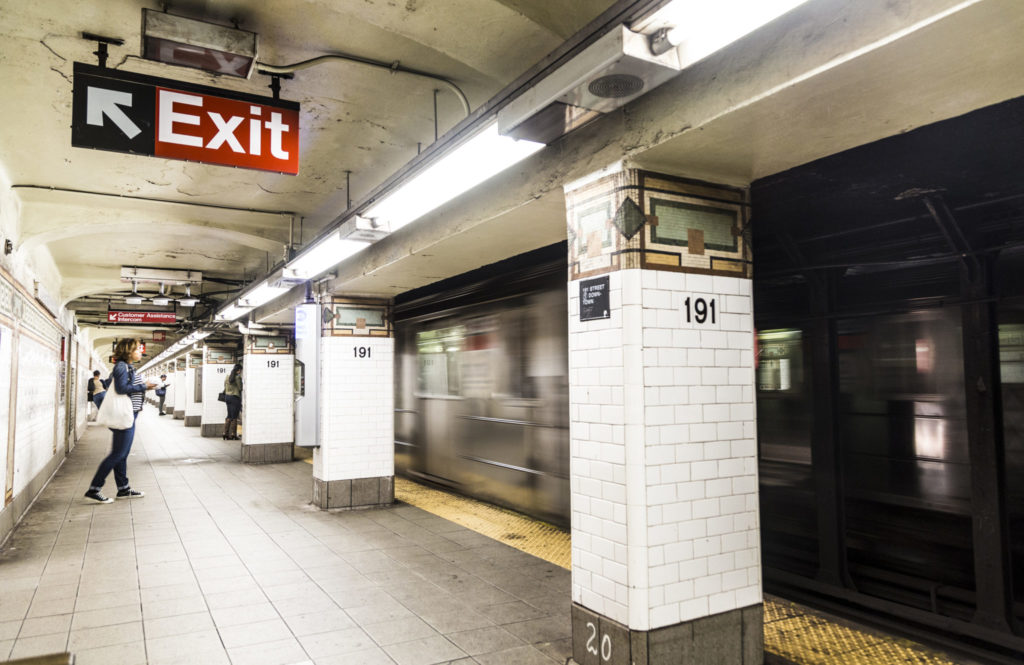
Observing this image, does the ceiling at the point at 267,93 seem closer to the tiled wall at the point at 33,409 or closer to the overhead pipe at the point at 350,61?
the overhead pipe at the point at 350,61

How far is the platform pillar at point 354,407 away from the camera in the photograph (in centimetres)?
748

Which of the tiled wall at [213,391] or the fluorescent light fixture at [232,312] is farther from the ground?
the fluorescent light fixture at [232,312]

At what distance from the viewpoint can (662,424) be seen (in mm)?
3131

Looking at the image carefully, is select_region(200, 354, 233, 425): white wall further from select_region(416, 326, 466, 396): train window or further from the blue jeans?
select_region(416, 326, 466, 396): train window

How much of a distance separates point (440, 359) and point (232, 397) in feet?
29.5

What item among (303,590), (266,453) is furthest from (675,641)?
(266,453)

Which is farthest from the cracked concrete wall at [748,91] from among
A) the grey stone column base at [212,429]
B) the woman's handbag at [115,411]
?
the grey stone column base at [212,429]

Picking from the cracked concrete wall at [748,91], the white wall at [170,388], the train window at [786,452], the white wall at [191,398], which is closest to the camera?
the cracked concrete wall at [748,91]

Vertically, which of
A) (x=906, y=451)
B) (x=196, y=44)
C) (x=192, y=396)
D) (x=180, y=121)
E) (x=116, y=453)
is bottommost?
(x=116, y=453)

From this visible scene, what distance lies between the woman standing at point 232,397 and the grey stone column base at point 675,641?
13.5 metres

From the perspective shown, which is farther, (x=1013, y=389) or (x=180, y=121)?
(x=1013, y=389)

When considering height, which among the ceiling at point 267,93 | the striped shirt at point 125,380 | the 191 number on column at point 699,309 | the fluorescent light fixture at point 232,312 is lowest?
the striped shirt at point 125,380

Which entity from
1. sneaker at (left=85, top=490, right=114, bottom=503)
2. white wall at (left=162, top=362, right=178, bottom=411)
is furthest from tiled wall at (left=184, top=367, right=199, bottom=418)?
sneaker at (left=85, top=490, right=114, bottom=503)

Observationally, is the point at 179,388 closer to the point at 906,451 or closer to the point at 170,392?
the point at 170,392
